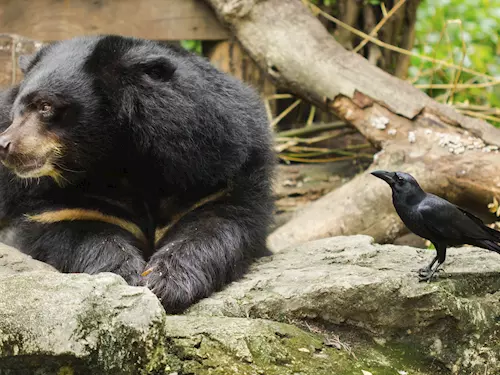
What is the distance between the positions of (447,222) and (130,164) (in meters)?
1.59

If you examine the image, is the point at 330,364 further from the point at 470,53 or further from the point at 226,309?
the point at 470,53

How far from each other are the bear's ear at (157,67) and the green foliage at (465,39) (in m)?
4.75

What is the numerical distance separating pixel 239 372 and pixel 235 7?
13.7 ft

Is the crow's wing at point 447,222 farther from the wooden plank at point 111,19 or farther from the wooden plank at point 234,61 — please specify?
the wooden plank at point 111,19

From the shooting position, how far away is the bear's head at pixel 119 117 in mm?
3594

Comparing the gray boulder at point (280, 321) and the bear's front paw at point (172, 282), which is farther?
the bear's front paw at point (172, 282)

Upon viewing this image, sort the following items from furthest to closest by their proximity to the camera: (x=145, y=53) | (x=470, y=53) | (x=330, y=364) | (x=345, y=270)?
(x=470, y=53) → (x=145, y=53) → (x=345, y=270) → (x=330, y=364)

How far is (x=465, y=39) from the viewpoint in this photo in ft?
31.0

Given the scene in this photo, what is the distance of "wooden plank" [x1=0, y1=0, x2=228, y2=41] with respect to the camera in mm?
6258

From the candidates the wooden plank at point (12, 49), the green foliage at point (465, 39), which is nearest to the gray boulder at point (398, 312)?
the wooden plank at point (12, 49)

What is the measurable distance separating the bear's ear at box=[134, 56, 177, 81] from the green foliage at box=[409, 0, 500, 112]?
15.6 ft

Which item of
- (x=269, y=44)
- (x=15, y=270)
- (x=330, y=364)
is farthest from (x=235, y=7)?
(x=330, y=364)

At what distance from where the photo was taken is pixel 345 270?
3393mm

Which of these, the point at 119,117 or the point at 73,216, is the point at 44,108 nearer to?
the point at 119,117
